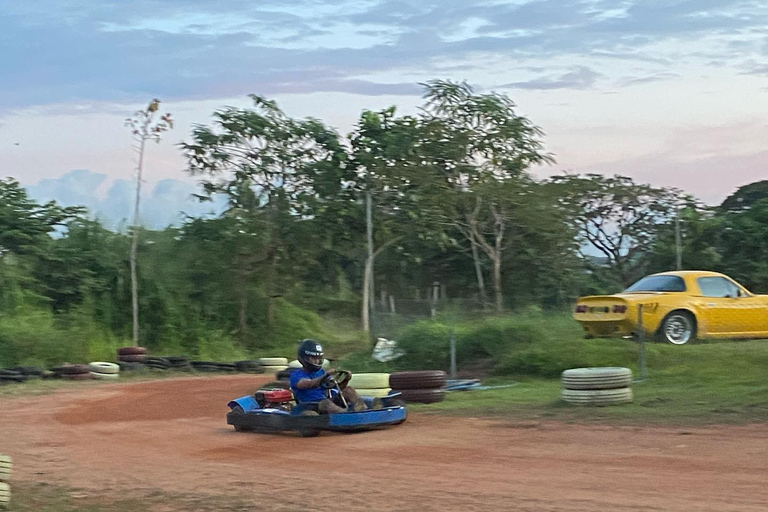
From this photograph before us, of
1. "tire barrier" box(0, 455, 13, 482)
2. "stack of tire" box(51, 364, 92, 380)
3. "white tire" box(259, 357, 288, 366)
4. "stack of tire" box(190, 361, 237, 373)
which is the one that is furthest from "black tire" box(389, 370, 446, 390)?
"stack of tire" box(190, 361, 237, 373)

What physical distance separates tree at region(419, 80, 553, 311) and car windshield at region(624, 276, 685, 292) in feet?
45.6

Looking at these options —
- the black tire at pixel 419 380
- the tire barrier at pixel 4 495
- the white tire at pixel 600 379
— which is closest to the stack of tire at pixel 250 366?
the black tire at pixel 419 380

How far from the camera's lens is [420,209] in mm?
34250

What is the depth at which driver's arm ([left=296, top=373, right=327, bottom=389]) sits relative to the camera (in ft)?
42.4

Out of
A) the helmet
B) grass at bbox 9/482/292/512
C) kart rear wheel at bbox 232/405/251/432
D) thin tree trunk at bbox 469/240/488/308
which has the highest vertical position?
thin tree trunk at bbox 469/240/488/308

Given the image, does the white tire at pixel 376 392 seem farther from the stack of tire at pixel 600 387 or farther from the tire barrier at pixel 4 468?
the tire barrier at pixel 4 468

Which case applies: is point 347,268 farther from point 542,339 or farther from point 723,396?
point 723,396

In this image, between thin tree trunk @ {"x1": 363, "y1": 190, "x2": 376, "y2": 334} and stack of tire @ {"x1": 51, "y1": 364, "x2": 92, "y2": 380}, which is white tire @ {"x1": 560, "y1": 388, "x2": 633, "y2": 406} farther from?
thin tree trunk @ {"x1": 363, "y1": 190, "x2": 376, "y2": 334}

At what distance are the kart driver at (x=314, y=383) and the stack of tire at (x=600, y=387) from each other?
2777 mm

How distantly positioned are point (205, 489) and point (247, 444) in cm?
303

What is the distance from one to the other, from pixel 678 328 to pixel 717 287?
140cm

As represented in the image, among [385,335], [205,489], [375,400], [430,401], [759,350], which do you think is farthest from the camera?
[385,335]

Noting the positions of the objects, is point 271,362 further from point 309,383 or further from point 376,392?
point 309,383

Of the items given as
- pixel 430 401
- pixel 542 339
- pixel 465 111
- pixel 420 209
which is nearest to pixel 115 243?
pixel 420 209
